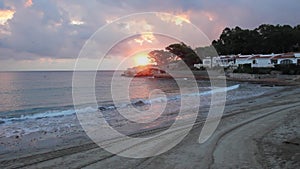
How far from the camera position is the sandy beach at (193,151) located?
239 inches

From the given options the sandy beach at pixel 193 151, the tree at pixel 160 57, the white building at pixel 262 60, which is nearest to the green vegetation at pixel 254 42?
the white building at pixel 262 60

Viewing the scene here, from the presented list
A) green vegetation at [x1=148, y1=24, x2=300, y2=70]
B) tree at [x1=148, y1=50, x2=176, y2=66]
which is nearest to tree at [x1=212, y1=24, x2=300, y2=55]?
green vegetation at [x1=148, y1=24, x2=300, y2=70]

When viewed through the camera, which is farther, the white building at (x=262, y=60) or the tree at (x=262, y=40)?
the tree at (x=262, y=40)

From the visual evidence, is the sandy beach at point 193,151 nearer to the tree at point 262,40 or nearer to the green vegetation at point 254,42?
the green vegetation at point 254,42

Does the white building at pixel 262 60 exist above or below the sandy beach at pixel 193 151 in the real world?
above

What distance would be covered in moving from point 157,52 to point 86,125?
115m

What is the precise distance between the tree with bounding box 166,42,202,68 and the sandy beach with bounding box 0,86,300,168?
82301 mm

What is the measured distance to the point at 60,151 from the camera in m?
7.84

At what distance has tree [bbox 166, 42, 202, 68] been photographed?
91.8 meters

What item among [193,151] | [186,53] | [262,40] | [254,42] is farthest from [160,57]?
[193,151]

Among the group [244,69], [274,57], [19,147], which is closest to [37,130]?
[19,147]

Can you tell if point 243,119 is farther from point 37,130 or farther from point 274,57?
point 274,57

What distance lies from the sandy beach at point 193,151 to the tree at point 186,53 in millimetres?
A: 82301

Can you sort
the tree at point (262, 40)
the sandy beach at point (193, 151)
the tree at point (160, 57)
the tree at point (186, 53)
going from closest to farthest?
the sandy beach at point (193, 151), the tree at point (262, 40), the tree at point (186, 53), the tree at point (160, 57)
